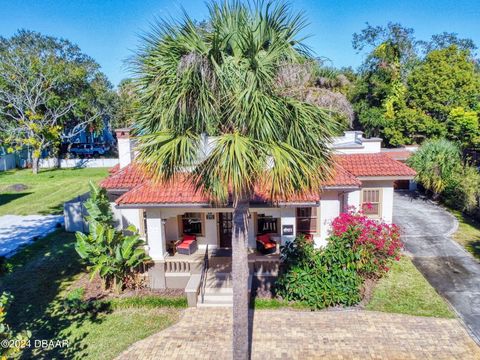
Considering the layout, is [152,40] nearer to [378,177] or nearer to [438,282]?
[378,177]

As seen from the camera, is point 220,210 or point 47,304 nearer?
point 47,304

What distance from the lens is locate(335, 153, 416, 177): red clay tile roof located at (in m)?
16.8

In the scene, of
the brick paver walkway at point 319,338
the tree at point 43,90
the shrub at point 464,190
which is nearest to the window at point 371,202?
the brick paver walkway at point 319,338

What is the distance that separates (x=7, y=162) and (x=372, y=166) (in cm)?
4530

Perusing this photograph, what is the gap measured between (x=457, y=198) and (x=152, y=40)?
23.4 m

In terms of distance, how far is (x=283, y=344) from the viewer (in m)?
10.7

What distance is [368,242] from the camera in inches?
527

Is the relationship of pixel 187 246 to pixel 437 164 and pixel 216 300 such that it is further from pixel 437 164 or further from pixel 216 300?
pixel 437 164

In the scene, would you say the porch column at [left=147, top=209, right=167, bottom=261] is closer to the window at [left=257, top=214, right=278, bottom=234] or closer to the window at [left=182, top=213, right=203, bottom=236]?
the window at [left=182, top=213, right=203, bottom=236]

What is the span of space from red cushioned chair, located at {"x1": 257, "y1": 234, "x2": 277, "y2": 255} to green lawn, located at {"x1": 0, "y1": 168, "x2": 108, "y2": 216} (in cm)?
1715

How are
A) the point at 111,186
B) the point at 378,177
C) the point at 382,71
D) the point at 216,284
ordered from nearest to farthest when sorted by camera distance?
the point at 216,284, the point at 111,186, the point at 378,177, the point at 382,71

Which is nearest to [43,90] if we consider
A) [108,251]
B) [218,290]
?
[108,251]

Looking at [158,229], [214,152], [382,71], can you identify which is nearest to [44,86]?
[158,229]

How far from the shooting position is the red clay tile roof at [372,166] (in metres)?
16.8
